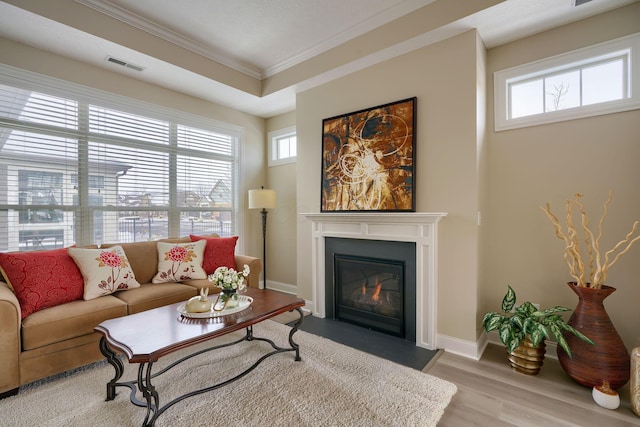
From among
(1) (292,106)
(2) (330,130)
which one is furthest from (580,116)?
(1) (292,106)

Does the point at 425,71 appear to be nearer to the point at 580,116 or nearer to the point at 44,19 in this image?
the point at 580,116

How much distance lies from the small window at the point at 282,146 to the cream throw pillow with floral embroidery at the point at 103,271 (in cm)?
249

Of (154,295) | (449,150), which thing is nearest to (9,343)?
(154,295)

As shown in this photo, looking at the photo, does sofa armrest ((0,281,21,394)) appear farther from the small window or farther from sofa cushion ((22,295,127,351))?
the small window

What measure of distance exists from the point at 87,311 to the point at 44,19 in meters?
2.35

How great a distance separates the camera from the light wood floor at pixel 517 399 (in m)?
1.76

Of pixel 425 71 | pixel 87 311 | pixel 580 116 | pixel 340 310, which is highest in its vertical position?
pixel 425 71

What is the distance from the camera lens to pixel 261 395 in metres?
1.97

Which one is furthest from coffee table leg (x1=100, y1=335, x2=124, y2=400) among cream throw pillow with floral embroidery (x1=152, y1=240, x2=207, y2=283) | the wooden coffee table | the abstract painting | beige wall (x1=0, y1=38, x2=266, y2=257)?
beige wall (x1=0, y1=38, x2=266, y2=257)

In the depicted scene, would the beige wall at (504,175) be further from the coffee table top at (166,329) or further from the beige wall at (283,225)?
the beige wall at (283,225)

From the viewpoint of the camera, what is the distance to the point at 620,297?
229cm

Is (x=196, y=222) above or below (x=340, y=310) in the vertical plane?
above

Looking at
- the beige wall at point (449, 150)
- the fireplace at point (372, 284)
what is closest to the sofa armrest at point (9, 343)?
the fireplace at point (372, 284)

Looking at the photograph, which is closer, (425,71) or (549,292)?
(549,292)
